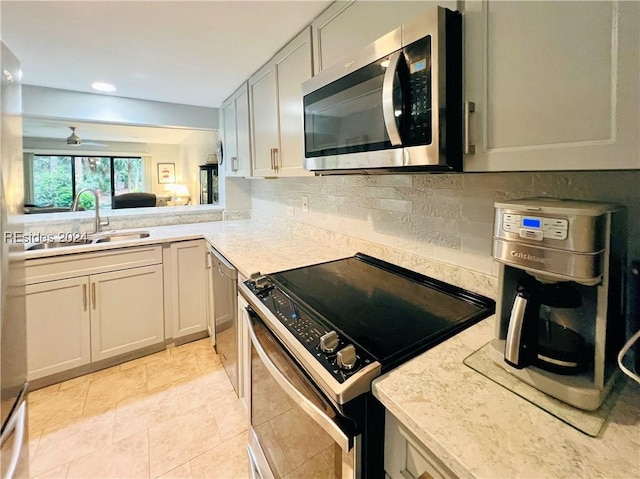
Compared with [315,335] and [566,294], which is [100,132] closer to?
[315,335]

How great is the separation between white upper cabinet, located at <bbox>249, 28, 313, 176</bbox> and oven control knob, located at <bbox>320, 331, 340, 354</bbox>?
980 mm

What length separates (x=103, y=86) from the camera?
97.7 inches

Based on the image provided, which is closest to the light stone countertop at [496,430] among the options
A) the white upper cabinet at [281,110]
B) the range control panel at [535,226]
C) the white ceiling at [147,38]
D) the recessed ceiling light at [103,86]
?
the range control panel at [535,226]

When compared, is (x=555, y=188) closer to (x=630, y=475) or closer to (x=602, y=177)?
(x=602, y=177)

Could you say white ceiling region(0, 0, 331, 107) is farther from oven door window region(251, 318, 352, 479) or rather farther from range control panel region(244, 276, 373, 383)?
oven door window region(251, 318, 352, 479)

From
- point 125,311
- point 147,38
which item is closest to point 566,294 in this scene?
A: point 147,38

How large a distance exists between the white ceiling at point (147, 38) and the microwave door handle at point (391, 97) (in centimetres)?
75

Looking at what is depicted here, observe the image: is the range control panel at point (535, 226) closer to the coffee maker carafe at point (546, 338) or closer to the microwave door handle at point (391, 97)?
the coffee maker carafe at point (546, 338)

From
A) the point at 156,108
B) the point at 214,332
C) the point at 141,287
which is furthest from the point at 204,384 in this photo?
the point at 156,108

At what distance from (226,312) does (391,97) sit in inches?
62.5

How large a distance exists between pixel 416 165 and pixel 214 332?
212 centimetres

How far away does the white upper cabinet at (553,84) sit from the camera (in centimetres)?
56

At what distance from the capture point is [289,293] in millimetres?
1239

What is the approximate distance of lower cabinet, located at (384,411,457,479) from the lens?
23.5 inches
